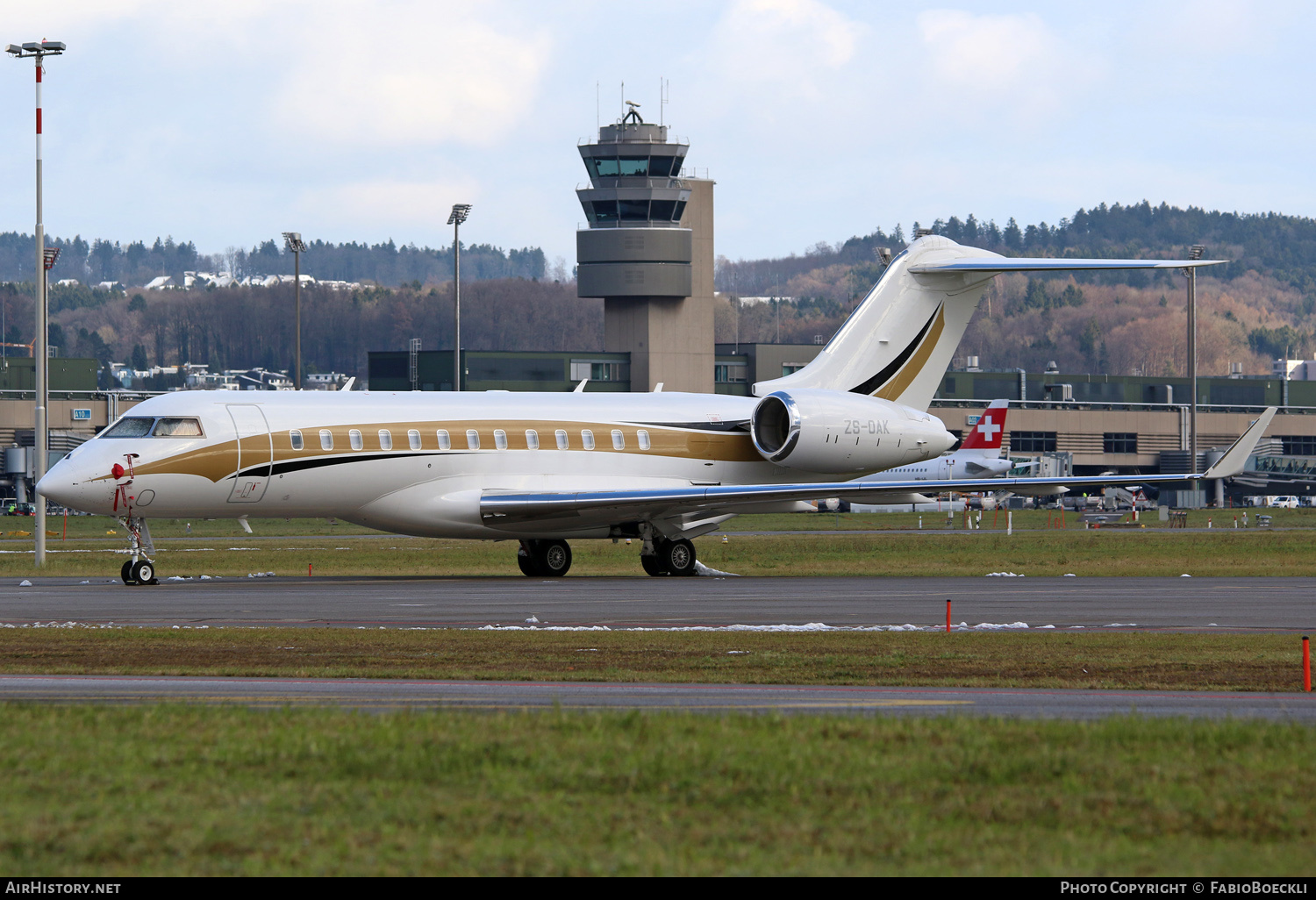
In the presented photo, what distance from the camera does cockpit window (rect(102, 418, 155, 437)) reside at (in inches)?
1243

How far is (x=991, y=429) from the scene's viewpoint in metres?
79.8

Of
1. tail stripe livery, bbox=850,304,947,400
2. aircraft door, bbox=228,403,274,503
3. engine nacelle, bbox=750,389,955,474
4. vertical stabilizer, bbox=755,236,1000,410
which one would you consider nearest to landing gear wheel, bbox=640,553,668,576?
engine nacelle, bbox=750,389,955,474

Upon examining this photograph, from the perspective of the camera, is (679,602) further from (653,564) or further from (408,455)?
(653,564)

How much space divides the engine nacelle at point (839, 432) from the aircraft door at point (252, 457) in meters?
11.1

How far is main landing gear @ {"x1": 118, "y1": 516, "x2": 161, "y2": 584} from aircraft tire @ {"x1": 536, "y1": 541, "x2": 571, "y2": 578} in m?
8.52

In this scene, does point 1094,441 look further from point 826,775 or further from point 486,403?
point 826,775

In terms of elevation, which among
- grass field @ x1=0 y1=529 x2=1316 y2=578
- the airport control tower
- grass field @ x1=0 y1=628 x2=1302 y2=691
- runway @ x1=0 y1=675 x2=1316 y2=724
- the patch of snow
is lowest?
grass field @ x1=0 y1=529 x2=1316 y2=578

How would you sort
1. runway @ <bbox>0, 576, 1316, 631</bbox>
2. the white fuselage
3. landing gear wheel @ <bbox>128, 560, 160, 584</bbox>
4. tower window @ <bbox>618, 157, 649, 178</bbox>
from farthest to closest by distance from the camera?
tower window @ <bbox>618, 157, 649, 178</bbox> → the white fuselage → landing gear wheel @ <bbox>128, 560, 160, 584</bbox> → runway @ <bbox>0, 576, 1316, 631</bbox>

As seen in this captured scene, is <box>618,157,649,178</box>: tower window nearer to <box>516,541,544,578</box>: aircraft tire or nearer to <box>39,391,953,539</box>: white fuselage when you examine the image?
<box>39,391,953,539</box>: white fuselage

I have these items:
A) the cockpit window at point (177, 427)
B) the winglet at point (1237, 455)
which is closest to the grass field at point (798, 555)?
the winglet at point (1237, 455)

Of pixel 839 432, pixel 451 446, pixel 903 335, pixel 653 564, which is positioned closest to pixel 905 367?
pixel 903 335

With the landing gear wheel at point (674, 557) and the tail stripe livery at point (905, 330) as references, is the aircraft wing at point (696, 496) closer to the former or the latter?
the landing gear wheel at point (674, 557)

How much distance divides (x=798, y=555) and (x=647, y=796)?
35.4 m

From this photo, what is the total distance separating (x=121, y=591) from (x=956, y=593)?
50.1ft
